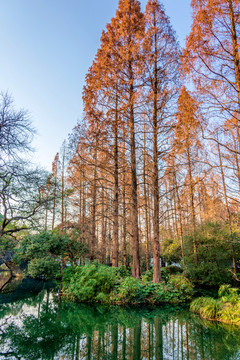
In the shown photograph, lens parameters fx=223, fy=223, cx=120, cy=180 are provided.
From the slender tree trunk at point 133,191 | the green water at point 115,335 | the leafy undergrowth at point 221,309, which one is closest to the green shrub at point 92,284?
the slender tree trunk at point 133,191

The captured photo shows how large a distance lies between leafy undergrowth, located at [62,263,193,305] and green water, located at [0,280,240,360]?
2.62 ft

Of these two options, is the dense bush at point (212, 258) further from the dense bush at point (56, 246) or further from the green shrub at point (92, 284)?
the dense bush at point (56, 246)

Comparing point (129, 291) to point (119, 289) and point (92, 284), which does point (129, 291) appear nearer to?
point (119, 289)

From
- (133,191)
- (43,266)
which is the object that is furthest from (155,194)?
(43,266)

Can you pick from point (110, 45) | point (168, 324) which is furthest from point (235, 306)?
point (110, 45)

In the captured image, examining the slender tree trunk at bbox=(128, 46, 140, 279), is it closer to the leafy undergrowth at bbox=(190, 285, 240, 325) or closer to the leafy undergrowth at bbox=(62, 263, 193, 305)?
the leafy undergrowth at bbox=(62, 263, 193, 305)

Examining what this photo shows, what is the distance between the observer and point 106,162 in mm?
→ 12672

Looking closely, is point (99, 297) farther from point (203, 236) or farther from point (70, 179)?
point (70, 179)

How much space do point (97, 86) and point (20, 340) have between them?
34.4ft

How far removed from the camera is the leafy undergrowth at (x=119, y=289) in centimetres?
902

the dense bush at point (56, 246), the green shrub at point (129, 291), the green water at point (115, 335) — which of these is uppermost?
the dense bush at point (56, 246)

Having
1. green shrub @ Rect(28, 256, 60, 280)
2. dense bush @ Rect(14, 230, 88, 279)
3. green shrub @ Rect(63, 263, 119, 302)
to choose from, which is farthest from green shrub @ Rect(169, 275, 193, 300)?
green shrub @ Rect(28, 256, 60, 280)

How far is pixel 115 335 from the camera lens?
214 inches

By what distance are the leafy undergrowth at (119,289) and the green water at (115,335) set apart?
798 millimetres
